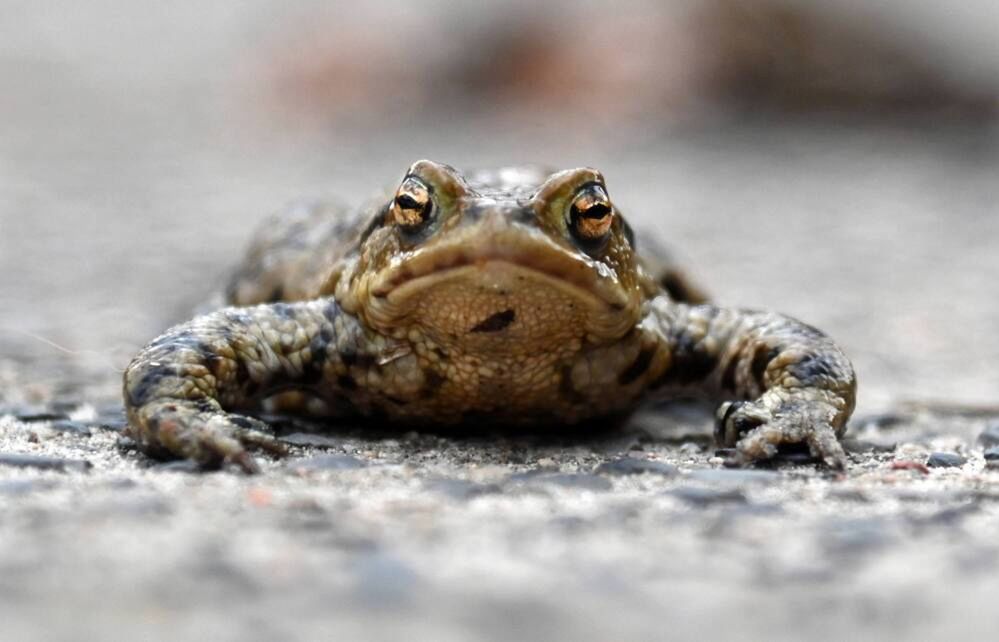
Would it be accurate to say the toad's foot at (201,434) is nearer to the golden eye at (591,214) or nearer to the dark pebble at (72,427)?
the dark pebble at (72,427)

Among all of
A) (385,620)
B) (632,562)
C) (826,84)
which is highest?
(826,84)

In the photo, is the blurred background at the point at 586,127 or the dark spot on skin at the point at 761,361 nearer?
the dark spot on skin at the point at 761,361

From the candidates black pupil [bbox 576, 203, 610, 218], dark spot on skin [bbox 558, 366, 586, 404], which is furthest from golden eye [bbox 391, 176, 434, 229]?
dark spot on skin [bbox 558, 366, 586, 404]

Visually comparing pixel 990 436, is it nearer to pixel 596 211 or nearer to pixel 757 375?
pixel 757 375

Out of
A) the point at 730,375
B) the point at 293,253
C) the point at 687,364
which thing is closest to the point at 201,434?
the point at 687,364

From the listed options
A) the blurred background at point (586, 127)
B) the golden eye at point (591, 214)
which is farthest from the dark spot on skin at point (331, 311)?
the blurred background at point (586, 127)

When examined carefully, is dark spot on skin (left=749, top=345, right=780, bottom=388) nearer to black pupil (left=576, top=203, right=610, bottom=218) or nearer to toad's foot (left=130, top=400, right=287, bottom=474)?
black pupil (left=576, top=203, right=610, bottom=218)

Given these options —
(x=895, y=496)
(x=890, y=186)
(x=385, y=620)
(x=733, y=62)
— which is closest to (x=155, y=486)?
(x=385, y=620)

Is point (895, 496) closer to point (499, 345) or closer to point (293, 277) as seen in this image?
point (499, 345)
